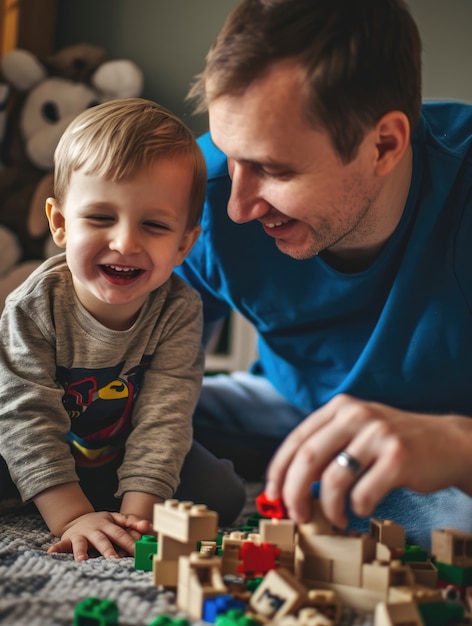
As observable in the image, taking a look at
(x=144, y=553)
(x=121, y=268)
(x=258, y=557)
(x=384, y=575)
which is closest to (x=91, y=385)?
(x=121, y=268)

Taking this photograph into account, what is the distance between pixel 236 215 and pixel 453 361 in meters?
0.44

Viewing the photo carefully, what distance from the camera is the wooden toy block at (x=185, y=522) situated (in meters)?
0.75

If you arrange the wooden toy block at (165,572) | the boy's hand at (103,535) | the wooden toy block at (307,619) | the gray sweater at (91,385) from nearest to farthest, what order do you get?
the wooden toy block at (307,619) → the wooden toy block at (165,572) → the boy's hand at (103,535) → the gray sweater at (91,385)

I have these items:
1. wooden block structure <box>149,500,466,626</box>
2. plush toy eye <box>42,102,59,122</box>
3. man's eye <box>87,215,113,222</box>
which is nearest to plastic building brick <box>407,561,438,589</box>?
wooden block structure <box>149,500,466,626</box>

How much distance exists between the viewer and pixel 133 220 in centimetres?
102

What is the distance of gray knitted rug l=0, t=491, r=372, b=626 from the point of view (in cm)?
70

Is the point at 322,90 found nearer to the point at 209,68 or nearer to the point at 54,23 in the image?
the point at 209,68

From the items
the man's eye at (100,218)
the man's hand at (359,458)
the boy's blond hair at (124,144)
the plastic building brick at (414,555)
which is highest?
the boy's blond hair at (124,144)

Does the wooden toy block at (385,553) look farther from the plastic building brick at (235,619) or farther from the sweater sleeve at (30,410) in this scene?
the sweater sleeve at (30,410)

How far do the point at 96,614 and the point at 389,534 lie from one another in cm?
32

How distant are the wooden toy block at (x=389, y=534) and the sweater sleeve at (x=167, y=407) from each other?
35 cm

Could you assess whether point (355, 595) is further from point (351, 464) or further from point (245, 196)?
point (245, 196)

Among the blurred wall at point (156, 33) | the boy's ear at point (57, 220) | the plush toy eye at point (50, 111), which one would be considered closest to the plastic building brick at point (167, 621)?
the boy's ear at point (57, 220)

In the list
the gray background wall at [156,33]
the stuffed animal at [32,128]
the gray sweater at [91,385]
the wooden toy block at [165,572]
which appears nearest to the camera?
the wooden toy block at [165,572]
